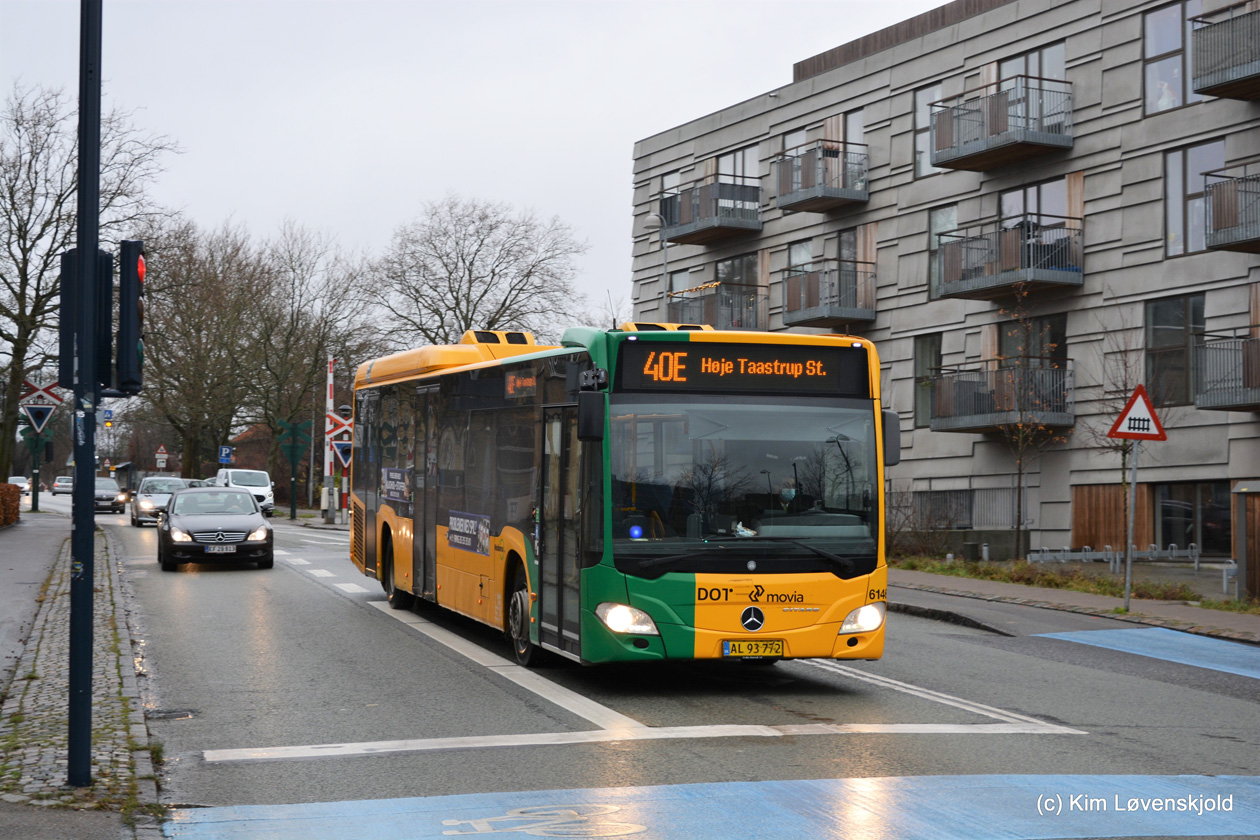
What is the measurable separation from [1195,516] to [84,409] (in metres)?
25.9

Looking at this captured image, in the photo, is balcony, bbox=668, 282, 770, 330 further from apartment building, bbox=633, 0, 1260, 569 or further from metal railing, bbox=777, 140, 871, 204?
metal railing, bbox=777, 140, 871, 204

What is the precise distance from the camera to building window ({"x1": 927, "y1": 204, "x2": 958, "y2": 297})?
115ft

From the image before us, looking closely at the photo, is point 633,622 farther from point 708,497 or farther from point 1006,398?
point 1006,398

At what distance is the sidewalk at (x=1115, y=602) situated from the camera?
16.1 metres

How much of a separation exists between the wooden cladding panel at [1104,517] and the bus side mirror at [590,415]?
2187 cm

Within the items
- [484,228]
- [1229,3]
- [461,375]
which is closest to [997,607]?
[461,375]

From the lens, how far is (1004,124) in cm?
3130

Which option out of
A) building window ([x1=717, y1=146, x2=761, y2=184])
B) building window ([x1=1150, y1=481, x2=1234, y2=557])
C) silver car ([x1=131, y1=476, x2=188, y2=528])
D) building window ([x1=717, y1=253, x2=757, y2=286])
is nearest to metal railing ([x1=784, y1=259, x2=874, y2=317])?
building window ([x1=717, y1=253, x2=757, y2=286])

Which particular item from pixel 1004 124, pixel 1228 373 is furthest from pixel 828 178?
pixel 1228 373

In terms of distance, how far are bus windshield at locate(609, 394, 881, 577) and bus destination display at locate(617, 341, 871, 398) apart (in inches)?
4.6

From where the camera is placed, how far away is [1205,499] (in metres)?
28.3

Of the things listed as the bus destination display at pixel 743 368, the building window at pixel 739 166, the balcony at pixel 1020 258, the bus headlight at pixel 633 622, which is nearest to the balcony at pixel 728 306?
the building window at pixel 739 166

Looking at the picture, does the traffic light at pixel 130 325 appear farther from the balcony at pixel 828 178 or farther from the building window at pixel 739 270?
the building window at pixel 739 270

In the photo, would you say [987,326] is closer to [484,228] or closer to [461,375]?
[461,375]
